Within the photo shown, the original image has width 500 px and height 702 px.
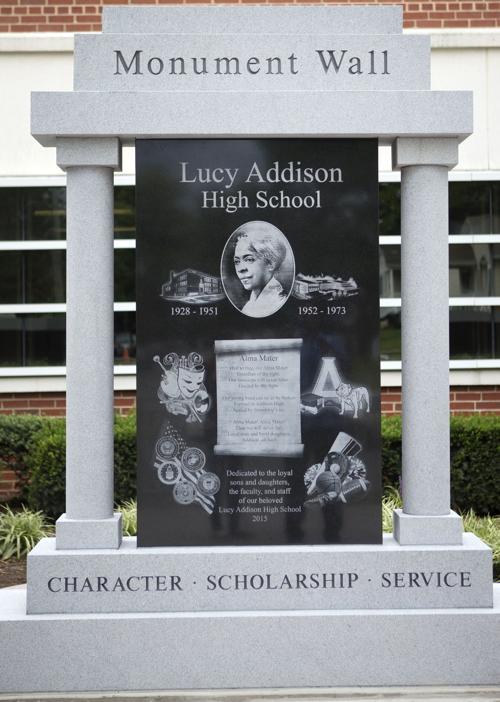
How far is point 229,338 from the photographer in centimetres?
595

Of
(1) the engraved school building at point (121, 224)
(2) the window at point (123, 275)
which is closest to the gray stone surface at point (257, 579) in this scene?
(1) the engraved school building at point (121, 224)

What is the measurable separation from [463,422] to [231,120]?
17.5 feet

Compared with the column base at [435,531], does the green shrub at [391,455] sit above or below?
above

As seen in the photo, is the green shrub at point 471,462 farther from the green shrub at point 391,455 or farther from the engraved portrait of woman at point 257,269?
the engraved portrait of woman at point 257,269

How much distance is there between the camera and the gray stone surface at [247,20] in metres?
6.04

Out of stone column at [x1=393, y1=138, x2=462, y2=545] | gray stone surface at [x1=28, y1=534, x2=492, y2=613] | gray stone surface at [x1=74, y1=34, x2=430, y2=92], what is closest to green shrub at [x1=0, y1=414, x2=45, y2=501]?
gray stone surface at [x1=28, y1=534, x2=492, y2=613]

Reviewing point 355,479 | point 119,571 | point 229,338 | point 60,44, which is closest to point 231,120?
point 229,338

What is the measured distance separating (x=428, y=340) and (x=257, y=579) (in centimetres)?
171

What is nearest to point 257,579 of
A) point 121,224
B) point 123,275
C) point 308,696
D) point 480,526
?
point 308,696

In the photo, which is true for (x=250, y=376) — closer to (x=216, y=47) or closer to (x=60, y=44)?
(x=216, y=47)

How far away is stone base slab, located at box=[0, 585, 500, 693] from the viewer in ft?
18.6

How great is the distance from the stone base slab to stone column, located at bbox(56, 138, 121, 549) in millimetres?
540

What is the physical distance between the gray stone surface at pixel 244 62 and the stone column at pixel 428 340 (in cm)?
46

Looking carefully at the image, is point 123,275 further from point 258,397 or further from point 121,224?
point 258,397
